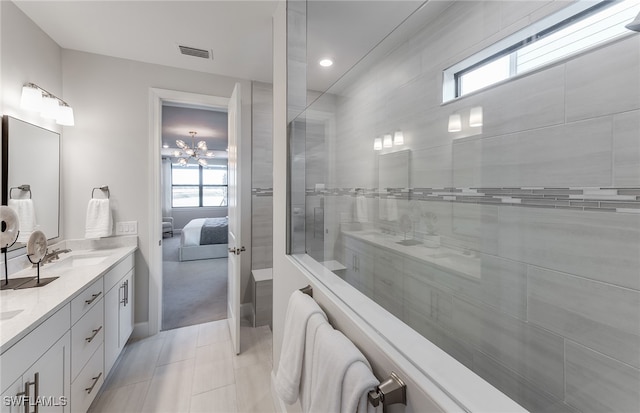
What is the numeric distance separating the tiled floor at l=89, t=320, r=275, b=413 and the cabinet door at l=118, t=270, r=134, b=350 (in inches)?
7.5

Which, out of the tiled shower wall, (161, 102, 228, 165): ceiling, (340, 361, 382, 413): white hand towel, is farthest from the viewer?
(161, 102, 228, 165): ceiling

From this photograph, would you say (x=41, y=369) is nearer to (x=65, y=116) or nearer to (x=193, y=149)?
(x=65, y=116)

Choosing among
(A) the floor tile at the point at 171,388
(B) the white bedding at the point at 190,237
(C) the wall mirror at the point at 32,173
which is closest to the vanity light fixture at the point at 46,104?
(C) the wall mirror at the point at 32,173

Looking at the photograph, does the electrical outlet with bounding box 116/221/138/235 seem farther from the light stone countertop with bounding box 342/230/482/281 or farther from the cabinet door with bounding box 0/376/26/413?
the light stone countertop with bounding box 342/230/482/281

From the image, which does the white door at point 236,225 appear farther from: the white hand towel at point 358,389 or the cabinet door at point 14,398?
the white hand towel at point 358,389

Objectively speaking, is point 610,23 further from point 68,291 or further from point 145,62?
point 145,62

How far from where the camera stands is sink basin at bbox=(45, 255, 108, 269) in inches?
71.7

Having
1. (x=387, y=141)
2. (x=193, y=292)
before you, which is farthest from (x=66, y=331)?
(x=193, y=292)

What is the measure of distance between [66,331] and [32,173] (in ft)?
4.12

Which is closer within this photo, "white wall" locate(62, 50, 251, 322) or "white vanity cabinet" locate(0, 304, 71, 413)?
"white vanity cabinet" locate(0, 304, 71, 413)

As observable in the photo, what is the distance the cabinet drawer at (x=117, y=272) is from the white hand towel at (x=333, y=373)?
1729 millimetres

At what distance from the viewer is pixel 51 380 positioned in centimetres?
118

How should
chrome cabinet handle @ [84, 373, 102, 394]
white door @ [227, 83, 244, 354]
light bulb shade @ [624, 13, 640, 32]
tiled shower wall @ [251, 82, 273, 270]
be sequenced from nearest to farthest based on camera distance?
1. light bulb shade @ [624, 13, 640, 32]
2. chrome cabinet handle @ [84, 373, 102, 394]
3. white door @ [227, 83, 244, 354]
4. tiled shower wall @ [251, 82, 273, 270]

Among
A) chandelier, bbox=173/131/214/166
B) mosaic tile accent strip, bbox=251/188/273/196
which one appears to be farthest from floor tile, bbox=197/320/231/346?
chandelier, bbox=173/131/214/166
